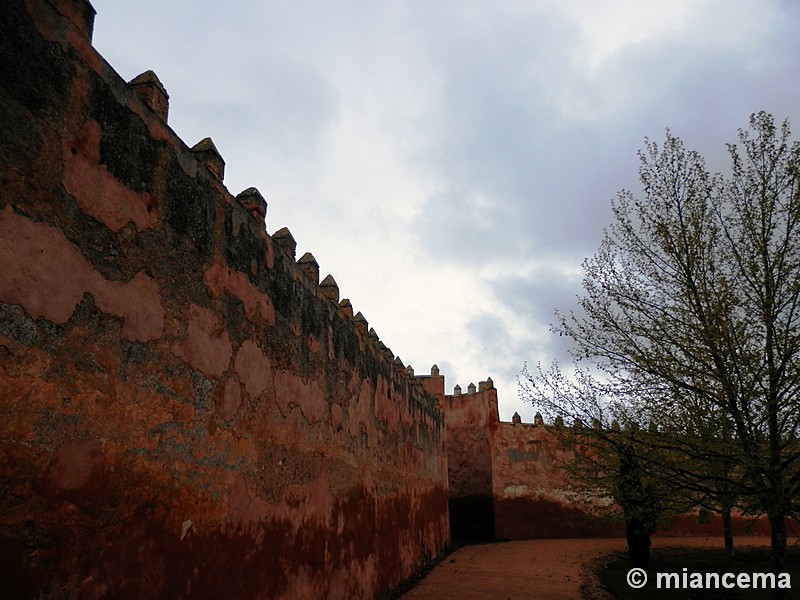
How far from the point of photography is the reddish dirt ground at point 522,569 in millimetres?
8625

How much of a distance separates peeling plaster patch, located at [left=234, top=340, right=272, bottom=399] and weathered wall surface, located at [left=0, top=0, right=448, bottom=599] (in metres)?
0.01

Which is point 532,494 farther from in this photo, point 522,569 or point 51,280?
point 51,280

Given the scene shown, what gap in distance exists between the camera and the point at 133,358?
2.83 m

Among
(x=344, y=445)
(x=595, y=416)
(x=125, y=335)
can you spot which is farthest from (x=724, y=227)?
(x=125, y=335)

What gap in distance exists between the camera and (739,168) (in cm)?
639

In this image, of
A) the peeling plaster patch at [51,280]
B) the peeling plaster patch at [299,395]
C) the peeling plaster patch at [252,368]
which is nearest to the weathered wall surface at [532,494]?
the peeling plaster patch at [299,395]

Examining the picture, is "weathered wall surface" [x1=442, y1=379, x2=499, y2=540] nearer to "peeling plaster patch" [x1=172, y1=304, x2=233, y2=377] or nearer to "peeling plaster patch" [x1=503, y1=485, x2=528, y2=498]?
"peeling plaster patch" [x1=503, y1=485, x2=528, y2=498]

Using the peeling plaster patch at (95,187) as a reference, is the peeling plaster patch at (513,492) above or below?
below

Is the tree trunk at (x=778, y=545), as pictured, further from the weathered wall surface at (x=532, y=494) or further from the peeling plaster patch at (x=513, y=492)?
the peeling plaster patch at (x=513, y=492)

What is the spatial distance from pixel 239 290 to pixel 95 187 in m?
1.49

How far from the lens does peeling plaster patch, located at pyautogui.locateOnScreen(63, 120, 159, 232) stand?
8.37 feet

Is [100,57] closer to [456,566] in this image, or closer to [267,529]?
[267,529]

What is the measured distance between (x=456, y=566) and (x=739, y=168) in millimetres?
9082

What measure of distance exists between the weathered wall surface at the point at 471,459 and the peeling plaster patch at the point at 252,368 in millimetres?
15138
